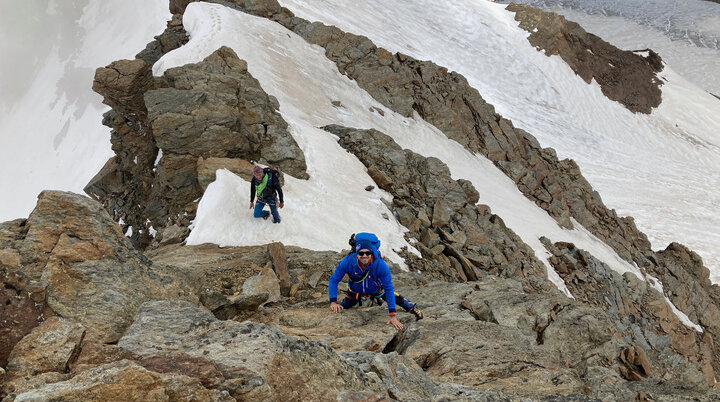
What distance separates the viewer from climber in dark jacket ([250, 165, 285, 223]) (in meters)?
13.1

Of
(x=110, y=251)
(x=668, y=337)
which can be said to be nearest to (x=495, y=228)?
(x=668, y=337)

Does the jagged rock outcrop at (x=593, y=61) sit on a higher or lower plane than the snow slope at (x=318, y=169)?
higher

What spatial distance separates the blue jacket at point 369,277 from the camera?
8266 millimetres

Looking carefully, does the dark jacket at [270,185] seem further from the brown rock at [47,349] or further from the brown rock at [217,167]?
the brown rock at [47,349]

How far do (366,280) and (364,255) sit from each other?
1026mm

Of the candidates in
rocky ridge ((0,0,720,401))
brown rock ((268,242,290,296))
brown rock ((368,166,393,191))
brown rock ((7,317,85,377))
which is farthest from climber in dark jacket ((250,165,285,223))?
brown rock ((7,317,85,377))

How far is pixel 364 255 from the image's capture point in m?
7.87

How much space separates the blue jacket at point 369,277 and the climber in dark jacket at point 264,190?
5.18 metres

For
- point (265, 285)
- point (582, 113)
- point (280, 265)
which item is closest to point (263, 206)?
point (280, 265)

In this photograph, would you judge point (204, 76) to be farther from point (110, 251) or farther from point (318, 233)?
point (110, 251)

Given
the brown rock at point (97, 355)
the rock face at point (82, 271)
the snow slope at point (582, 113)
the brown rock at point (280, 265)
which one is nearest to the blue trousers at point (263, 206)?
the brown rock at point (280, 265)

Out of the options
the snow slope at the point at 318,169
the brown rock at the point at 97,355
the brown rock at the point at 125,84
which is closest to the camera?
the brown rock at the point at 97,355

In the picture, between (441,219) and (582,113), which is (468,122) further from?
(582,113)

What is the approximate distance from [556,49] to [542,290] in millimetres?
45453
